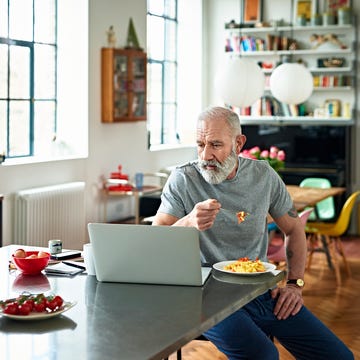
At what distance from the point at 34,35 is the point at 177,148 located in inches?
120

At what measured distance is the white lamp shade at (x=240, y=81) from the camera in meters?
7.13

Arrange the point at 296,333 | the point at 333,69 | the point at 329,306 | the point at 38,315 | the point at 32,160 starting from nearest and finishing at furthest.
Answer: the point at 38,315
the point at 296,333
the point at 329,306
the point at 32,160
the point at 333,69

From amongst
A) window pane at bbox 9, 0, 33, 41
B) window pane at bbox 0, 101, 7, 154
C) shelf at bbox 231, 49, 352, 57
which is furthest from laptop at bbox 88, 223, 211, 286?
shelf at bbox 231, 49, 352, 57

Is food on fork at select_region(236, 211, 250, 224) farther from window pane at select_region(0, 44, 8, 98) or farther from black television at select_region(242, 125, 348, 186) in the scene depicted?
black television at select_region(242, 125, 348, 186)

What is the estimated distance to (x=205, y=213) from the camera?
303cm

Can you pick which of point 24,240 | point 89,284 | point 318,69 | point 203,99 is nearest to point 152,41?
point 203,99

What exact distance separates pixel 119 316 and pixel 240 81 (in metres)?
4.87

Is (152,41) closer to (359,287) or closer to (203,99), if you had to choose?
→ (203,99)

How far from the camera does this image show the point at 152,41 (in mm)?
9766

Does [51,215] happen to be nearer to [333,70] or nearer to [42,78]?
[42,78]

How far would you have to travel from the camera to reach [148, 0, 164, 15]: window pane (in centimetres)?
965

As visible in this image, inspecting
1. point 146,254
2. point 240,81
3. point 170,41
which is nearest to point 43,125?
point 240,81

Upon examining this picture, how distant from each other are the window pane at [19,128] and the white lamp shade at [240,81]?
185 centimetres

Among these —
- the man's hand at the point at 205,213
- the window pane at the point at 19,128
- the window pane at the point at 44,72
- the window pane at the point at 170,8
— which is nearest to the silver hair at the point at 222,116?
the man's hand at the point at 205,213
